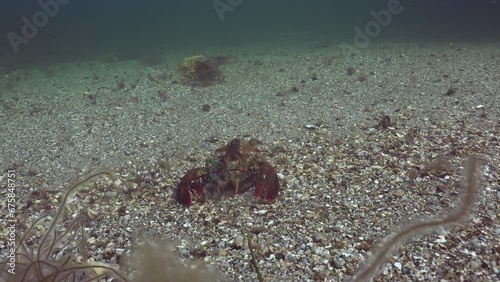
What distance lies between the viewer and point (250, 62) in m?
20.9

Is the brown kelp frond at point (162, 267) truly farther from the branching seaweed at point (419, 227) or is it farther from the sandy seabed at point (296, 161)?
the branching seaweed at point (419, 227)

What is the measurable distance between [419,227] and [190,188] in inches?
163

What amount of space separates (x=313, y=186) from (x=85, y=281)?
4.33m

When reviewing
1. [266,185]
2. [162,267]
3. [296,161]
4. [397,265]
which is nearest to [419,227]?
[397,265]

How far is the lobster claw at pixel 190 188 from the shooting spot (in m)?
6.46

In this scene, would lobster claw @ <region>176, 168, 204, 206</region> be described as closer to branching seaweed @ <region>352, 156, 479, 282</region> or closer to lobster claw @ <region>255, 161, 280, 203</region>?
lobster claw @ <region>255, 161, 280, 203</region>

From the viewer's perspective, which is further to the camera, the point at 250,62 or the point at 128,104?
the point at 250,62

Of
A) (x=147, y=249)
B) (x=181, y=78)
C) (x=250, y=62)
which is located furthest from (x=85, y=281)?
(x=250, y=62)

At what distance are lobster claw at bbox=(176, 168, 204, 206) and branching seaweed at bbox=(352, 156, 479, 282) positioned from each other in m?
3.33

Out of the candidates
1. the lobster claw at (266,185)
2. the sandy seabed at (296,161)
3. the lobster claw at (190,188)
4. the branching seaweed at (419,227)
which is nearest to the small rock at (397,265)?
the sandy seabed at (296,161)

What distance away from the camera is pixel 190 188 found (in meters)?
6.56

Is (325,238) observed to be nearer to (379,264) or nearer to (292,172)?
(379,264)

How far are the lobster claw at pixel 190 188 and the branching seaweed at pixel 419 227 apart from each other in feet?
10.9

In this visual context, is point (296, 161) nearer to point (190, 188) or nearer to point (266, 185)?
point (266, 185)
